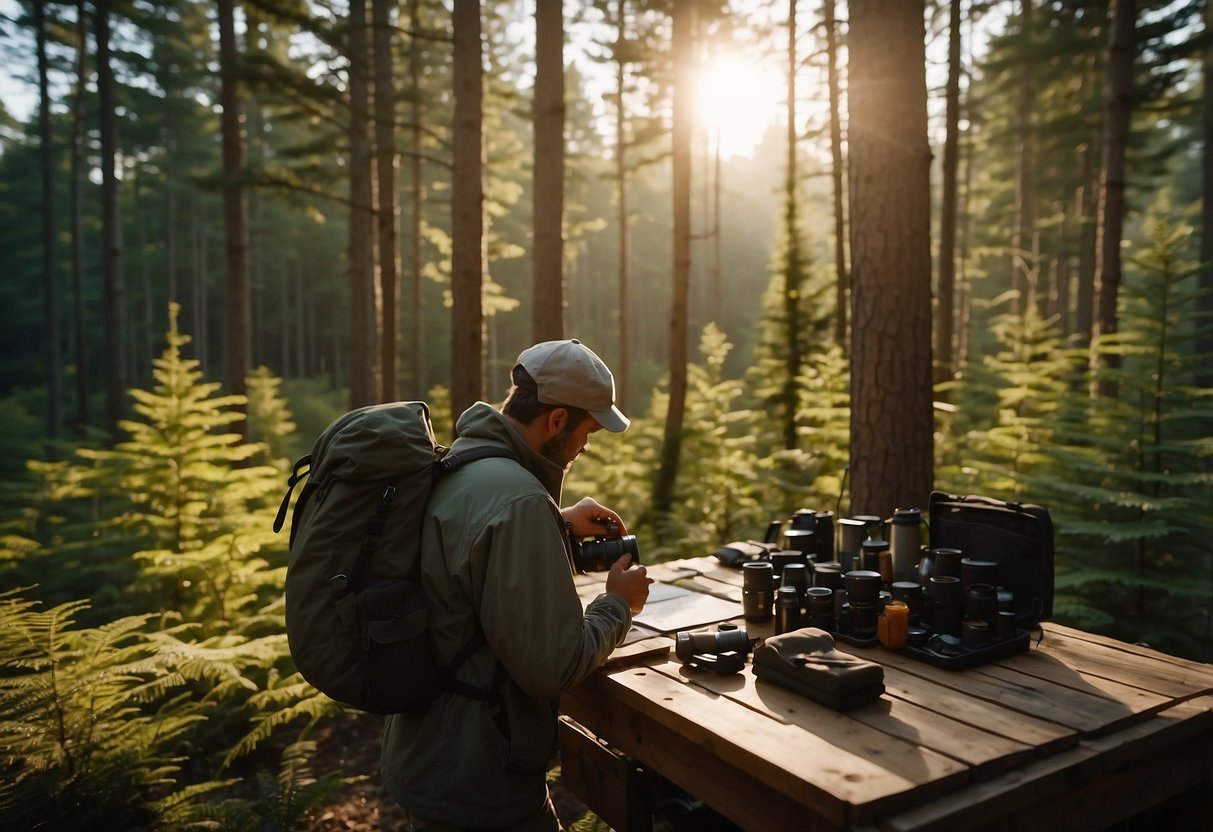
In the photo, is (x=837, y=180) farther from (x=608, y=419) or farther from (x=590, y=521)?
(x=608, y=419)

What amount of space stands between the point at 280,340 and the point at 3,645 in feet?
140

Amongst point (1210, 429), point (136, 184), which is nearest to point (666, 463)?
point (1210, 429)

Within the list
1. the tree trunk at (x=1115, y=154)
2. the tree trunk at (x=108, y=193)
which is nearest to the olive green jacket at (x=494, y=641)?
the tree trunk at (x=1115, y=154)

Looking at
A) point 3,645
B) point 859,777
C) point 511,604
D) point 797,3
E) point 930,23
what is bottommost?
point 3,645

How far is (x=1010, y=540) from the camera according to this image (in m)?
3.12

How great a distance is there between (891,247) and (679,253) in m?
7.48

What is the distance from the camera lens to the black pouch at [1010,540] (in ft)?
9.77

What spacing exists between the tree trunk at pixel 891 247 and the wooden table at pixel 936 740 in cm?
216

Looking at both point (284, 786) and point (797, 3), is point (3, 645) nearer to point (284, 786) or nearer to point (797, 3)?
point (284, 786)

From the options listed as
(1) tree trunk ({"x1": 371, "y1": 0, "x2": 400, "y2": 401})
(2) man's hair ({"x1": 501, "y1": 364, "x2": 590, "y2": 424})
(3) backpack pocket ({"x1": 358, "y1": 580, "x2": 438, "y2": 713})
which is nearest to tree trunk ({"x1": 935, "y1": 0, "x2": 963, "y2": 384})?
(1) tree trunk ({"x1": 371, "y1": 0, "x2": 400, "y2": 401})

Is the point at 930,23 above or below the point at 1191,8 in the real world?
above

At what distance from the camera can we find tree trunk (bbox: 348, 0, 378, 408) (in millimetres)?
12727

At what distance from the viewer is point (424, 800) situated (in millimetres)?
2363

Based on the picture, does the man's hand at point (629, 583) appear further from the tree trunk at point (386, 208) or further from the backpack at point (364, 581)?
the tree trunk at point (386, 208)
